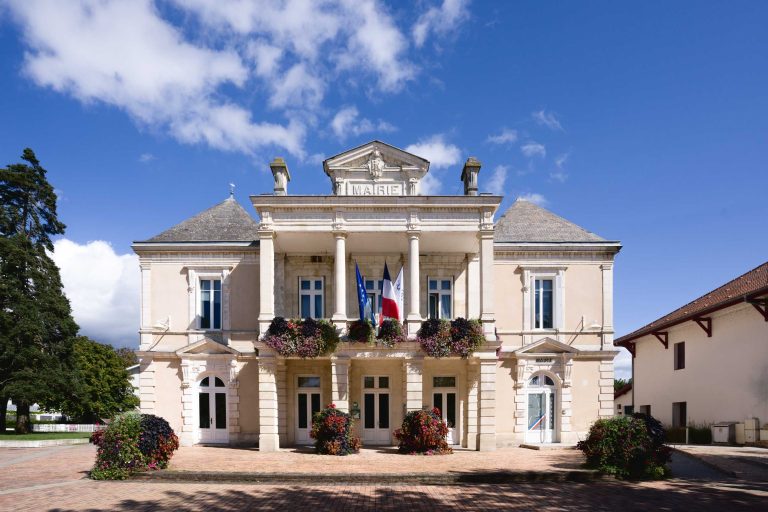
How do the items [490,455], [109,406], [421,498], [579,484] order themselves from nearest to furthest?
[421,498], [579,484], [490,455], [109,406]

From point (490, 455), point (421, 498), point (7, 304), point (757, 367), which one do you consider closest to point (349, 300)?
point (490, 455)

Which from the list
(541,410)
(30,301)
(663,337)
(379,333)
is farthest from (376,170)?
(30,301)

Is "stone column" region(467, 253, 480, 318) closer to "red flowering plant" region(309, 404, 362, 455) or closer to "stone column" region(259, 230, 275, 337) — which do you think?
"red flowering plant" region(309, 404, 362, 455)

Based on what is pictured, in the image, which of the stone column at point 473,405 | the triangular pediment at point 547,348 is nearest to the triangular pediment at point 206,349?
the stone column at point 473,405

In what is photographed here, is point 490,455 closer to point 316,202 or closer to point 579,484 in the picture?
point 579,484

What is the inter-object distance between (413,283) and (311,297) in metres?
4.40

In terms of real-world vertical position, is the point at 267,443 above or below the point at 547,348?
below

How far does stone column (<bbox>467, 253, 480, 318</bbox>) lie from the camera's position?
19.9m

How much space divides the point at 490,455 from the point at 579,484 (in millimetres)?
4393

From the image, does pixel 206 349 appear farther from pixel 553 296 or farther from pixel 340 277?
pixel 553 296

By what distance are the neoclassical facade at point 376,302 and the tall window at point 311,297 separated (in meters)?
0.04

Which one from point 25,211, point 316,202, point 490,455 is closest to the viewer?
point 490,455

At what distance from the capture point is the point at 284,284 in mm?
20484

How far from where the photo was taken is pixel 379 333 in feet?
58.1
